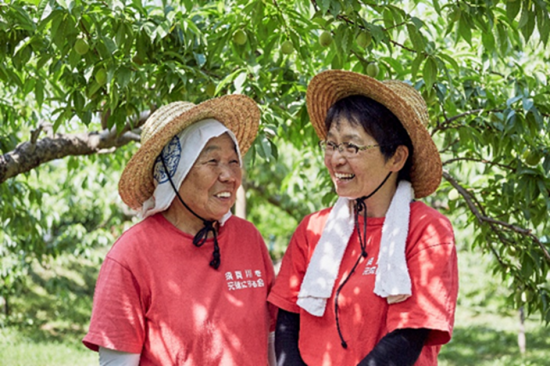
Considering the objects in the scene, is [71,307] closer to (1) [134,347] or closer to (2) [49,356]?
Result: (2) [49,356]

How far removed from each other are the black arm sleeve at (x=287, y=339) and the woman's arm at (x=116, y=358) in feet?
1.57

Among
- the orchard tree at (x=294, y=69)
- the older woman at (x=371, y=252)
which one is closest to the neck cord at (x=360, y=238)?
the older woman at (x=371, y=252)

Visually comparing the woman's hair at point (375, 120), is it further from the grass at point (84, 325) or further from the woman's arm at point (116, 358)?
the grass at point (84, 325)

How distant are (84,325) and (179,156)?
418 inches

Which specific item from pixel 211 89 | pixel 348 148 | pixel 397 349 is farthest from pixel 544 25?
pixel 211 89

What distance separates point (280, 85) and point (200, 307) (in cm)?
159

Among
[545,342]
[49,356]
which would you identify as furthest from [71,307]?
[545,342]

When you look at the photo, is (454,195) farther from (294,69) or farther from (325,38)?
(325,38)

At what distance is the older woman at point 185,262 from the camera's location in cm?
228

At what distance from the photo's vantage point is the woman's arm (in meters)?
2.25

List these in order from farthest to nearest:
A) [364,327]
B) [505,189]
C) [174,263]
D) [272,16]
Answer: [505,189] → [272,16] → [174,263] → [364,327]

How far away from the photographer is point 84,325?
1234 centimetres

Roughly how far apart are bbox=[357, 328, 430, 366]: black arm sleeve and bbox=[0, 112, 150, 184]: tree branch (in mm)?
2076

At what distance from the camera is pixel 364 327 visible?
2.25m
